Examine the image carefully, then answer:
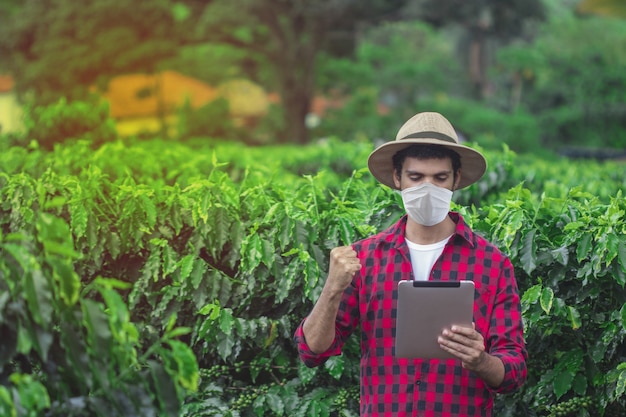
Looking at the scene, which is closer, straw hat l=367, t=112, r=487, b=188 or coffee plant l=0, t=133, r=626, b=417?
straw hat l=367, t=112, r=487, b=188

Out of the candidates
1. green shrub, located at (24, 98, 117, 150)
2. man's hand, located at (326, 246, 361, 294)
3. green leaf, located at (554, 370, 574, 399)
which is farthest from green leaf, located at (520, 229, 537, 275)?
green shrub, located at (24, 98, 117, 150)

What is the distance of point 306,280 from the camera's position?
14.7 ft

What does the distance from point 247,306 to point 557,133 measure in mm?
34580

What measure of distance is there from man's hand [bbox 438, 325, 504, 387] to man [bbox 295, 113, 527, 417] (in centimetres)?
11

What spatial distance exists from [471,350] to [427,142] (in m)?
0.75

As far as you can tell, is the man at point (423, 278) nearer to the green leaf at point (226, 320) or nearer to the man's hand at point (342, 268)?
the man's hand at point (342, 268)

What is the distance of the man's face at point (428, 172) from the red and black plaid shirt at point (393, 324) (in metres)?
0.16

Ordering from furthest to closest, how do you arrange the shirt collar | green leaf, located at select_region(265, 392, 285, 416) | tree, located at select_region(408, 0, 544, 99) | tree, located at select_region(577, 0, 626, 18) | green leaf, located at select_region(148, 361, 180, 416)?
tree, located at select_region(408, 0, 544, 99) < tree, located at select_region(577, 0, 626, 18) < green leaf, located at select_region(265, 392, 285, 416) < the shirt collar < green leaf, located at select_region(148, 361, 180, 416)

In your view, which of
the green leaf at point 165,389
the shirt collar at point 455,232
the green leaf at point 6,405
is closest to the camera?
the green leaf at point 6,405

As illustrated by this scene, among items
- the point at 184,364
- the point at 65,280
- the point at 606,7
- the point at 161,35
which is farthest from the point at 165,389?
the point at 161,35

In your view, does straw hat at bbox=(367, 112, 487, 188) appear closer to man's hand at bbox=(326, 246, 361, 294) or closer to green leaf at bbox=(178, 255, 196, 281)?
man's hand at bbox=(326, 246, 361, 294)

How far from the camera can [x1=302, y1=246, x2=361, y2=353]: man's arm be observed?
129 inches

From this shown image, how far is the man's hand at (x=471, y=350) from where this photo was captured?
A: 3.18m

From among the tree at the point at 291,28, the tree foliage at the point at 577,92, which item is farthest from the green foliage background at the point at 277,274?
the tree foliage at the point at 577,92
